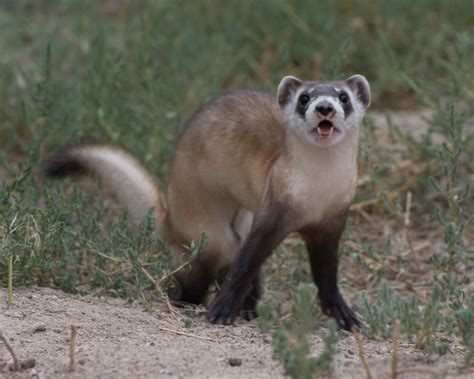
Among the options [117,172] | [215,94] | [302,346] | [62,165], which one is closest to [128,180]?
[117,172]

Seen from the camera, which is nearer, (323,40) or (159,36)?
(159,36)

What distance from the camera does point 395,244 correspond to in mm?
4832

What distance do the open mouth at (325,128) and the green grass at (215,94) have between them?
1.74 ft

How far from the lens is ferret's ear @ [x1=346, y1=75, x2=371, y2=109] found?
142 inches

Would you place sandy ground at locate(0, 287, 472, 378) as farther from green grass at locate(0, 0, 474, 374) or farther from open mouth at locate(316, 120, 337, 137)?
open mouth at locate(316, 120, 337, 137)

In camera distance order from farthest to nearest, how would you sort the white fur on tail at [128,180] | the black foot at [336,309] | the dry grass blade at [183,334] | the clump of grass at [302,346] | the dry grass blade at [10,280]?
the white fur on tail at [128,180] → the black foot at [336,309] → the dry grass blade at [10,280] → the dry grass blade at [183,334] → the clump of grass at [302,346]

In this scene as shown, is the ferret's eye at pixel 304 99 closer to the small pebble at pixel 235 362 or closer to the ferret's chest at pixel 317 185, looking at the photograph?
the ferret's chest at pixel 317 185

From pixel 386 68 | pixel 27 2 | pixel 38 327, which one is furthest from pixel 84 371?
pixel 27 2

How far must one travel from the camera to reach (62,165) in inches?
157

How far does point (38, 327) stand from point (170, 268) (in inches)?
31.3

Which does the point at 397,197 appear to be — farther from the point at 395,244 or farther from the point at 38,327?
the point at 38,327

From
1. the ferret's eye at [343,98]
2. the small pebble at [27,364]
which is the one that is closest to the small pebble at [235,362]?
→ the small pebble at [27,364]

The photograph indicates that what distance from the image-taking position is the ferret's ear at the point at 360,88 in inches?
142

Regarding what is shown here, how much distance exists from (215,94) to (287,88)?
194 cm
